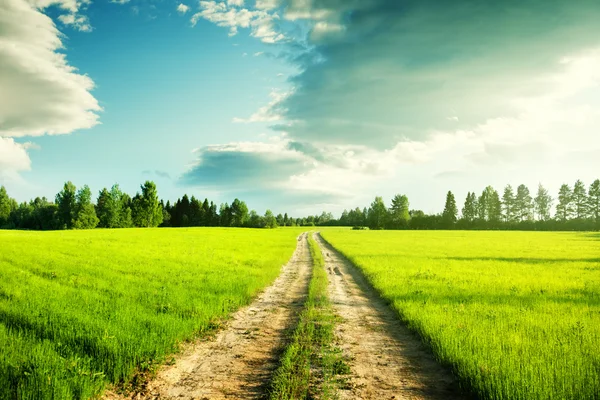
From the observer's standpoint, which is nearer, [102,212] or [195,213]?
[102,212]

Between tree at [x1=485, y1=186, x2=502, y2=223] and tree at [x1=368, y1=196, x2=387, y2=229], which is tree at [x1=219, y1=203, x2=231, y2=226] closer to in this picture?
tree at [x1=368, y1=196, x2=387, y2=229]

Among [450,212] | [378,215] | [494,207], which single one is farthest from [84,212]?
[494,207]

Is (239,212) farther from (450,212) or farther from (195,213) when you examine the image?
(450,212)

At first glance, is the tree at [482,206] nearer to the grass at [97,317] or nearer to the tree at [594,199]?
the tree at [594,199]

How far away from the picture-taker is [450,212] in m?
142

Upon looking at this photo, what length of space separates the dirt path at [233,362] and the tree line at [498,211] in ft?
462

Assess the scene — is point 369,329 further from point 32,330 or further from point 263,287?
point 32,330

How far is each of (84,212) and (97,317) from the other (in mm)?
119263

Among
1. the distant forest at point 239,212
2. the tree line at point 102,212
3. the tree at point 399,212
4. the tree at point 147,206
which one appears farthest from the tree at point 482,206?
the tree at point 147,206

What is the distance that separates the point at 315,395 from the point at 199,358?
10.6 feet

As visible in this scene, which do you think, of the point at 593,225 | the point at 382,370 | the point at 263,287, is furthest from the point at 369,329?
the point at 593,225

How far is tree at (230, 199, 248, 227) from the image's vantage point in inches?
5743

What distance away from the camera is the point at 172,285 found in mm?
14836

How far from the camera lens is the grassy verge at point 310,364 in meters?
6.04
